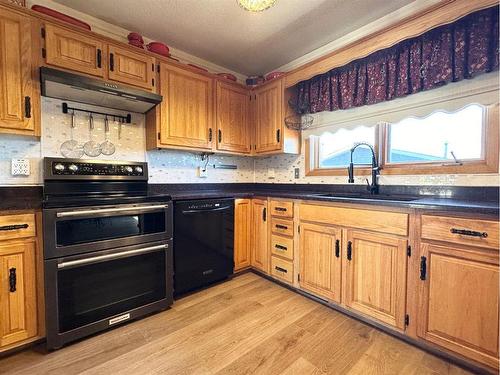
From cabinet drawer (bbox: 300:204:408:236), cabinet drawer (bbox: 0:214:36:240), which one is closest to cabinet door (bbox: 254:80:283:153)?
cabinet drawer (bbox: 300:204:408:236)

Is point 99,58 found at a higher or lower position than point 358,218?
higher

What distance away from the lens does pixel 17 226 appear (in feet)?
4.57

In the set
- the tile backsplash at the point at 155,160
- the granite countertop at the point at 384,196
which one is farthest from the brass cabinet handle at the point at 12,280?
the tile backsplash at the point at 155,160

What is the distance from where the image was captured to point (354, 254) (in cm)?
179

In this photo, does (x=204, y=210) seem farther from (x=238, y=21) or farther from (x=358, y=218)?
(x=238, y=21)

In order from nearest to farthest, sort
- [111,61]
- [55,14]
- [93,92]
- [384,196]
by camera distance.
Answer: [55,14], [93,92], [111,61], [384,196]

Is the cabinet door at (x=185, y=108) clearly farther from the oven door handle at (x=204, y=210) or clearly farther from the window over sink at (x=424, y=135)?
the window over sink at (x=424, y=135)

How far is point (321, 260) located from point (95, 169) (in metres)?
2.01

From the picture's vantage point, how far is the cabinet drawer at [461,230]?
1219 millimetres

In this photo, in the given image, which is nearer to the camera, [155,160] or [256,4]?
[256,4]

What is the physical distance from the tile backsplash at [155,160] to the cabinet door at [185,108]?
29 centimetres

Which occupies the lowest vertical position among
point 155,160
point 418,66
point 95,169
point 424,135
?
point 95,169

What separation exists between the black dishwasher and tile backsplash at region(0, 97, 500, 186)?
0.59 meters

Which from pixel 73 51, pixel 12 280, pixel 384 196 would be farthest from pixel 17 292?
pixel 384 196
